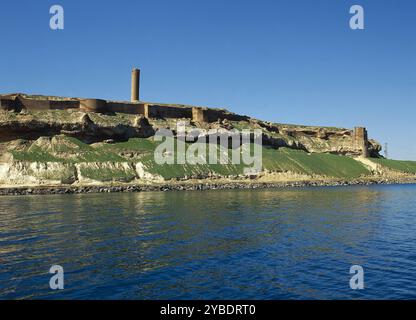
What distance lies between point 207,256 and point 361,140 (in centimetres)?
17222

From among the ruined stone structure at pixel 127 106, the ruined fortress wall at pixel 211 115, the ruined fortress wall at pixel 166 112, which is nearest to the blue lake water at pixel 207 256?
the ruined stone structure at pixel 127 106

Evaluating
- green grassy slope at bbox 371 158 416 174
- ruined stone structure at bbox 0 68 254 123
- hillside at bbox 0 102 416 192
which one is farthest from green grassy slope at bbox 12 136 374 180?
green grassy slope at bbox 371 158 416 174

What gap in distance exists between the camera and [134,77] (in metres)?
145

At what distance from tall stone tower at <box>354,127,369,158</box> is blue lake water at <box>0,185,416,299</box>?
145705 mm

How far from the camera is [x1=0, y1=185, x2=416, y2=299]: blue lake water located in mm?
18547

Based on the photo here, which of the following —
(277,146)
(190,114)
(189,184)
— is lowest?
(189,184)

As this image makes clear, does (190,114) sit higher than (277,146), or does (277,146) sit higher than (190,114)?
(190,114)

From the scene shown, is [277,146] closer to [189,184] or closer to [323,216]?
[189,184]

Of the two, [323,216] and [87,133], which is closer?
[323,216]

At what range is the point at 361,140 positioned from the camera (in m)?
183

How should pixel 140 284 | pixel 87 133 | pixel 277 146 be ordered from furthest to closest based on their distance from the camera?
pixel 277 146, pixel 87 133, pixel 140 284

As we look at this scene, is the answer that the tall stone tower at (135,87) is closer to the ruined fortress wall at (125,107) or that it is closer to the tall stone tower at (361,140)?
the ruined fortress wall at (125,107)
